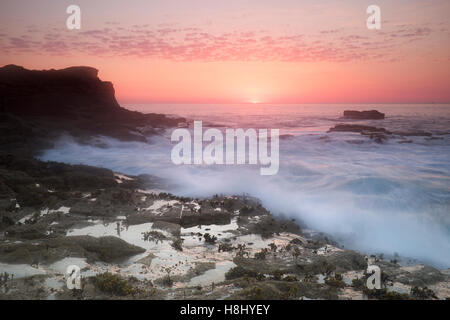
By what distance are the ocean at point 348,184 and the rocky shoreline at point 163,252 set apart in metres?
2.03

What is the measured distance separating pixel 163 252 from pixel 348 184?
1455 cm

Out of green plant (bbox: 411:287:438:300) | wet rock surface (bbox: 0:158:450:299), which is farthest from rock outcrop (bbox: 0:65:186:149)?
green plant (bbox: 411:287:438:300)

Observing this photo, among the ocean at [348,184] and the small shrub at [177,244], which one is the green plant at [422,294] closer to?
the ocean at [348,184]

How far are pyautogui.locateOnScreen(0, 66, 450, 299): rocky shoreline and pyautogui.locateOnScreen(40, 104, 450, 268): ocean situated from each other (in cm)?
203

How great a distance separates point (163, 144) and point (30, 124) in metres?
14.9

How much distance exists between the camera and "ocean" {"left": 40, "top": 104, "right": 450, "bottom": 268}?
42.2 ft

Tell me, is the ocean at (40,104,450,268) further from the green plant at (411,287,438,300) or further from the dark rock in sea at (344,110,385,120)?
the dark rock in sea at (344,110,385,120)

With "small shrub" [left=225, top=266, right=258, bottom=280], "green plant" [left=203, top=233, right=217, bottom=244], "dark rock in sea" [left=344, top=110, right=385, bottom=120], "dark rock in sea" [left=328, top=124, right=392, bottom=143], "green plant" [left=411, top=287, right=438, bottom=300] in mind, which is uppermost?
"dark rock in sea" [left=344, top=110, right=385, bottom=120]

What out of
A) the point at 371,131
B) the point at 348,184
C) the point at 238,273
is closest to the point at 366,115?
the point at 371,131

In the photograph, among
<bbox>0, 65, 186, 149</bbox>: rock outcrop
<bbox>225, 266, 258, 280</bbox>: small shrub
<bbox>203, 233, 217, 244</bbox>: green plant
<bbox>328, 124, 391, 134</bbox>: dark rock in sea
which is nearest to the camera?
<bbox>225, 266, 258, 280</bbox>: small shrub

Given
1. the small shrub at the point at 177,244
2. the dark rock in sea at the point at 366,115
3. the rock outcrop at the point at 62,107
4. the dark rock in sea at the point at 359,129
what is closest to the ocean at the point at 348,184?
the rock outcrop at the point at 62,107

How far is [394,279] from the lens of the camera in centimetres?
780
